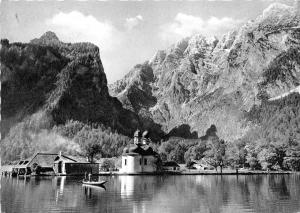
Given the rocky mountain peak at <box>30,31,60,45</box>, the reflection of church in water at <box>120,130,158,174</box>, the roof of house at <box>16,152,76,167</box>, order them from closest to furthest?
the roof of house at <box>16,152,76,167</box>, the reflection of church in water at <box>120,130,158,174</box>, the rocky mountain peak at <box>30,31,60,45</box>

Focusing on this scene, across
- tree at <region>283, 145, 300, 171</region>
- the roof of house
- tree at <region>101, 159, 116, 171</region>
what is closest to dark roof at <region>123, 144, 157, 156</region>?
tree at <region>101, 159, 116, 171</region>

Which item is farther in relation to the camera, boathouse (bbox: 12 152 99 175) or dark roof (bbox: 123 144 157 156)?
dark roof (bbox: 123 144 157 156)

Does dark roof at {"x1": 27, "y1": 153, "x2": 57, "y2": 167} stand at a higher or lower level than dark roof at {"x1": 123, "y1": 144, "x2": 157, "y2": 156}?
lower

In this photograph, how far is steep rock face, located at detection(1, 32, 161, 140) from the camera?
→ 168375 mm

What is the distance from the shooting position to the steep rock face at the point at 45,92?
168m

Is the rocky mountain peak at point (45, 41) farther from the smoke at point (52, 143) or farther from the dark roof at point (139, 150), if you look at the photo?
the dark roof at point (139, 150)

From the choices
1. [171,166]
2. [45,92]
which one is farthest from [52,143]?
[45,92]

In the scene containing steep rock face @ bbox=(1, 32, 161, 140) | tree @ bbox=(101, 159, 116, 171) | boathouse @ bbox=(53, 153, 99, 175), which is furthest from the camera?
steep rock face @ bbox=(1, 32, 161, 140)

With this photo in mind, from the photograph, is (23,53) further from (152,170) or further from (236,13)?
(236,13)

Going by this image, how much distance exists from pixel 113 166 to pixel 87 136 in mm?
46792

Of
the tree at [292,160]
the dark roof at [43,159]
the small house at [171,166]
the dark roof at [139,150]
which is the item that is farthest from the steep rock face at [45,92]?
the tree at [292,160]

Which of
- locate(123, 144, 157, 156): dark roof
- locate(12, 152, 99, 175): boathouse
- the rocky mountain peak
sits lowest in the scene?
locate(12, 152, 99, 175): boathouse

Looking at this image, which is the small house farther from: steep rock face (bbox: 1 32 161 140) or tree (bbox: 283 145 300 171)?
steep rock face (bbox: 1 32 161 140)

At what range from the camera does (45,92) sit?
188m
